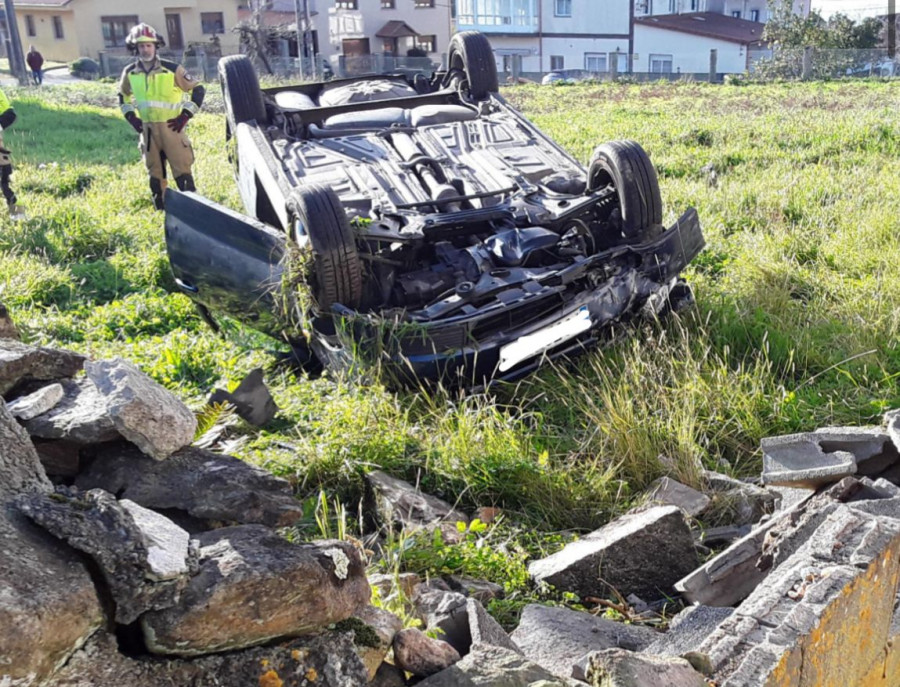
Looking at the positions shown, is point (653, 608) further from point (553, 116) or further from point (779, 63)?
point (779, 63)

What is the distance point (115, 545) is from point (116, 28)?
4473 centimetres

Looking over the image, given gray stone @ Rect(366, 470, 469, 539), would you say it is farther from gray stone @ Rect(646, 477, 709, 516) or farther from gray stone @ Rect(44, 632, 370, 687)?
gray stone @ Rect(44, 632, 370, 687)

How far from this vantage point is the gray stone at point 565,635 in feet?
8.18

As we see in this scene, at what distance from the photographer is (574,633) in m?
2.59

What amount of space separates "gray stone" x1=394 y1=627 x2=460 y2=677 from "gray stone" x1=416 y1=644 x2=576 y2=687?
114 millimetres

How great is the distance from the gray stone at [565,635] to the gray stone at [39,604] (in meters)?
1.25

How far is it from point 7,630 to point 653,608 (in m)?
2.15

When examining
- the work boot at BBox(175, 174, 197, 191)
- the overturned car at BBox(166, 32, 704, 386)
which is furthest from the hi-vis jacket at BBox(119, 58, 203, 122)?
the overturned car at BBox(166, 32, 704, 386)

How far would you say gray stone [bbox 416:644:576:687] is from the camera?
79.9 inches

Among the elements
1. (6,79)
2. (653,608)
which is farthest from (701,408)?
(6,79)

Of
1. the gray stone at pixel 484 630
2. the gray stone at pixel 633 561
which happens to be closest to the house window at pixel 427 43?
the gray stone at pixel 633 561

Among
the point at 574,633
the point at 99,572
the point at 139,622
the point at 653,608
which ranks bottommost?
the point at 653,608

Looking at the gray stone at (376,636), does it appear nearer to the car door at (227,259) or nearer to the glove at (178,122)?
the car door at (227,259)

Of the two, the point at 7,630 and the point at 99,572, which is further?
the point at 99,572
